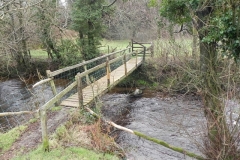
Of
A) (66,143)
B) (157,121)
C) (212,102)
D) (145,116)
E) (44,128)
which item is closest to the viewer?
(44,128)

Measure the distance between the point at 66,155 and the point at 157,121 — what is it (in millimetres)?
4897

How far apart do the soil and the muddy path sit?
208cm

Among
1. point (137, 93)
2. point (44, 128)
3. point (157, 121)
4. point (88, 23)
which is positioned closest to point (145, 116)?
point (157, 121)

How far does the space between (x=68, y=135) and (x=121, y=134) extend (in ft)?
8.74

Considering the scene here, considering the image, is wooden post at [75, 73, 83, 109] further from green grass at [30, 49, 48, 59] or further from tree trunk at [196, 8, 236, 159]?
green grass at [30, 49, 48, 59]

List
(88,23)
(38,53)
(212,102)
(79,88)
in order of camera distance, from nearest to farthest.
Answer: (212,102) → (79,88) → (88,23) → (38,53)

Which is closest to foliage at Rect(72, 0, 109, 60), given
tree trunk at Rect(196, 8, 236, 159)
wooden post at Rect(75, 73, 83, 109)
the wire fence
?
the wire fence

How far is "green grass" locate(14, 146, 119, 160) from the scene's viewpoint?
484 centimetres

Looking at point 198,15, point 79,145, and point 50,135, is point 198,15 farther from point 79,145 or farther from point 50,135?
point 50,135

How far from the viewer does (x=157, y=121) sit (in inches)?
357

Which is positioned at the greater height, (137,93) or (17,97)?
(17,97)

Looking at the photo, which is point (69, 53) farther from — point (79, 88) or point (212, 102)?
point (212, 102)

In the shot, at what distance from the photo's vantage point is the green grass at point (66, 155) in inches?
191

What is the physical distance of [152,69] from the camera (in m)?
14.7
